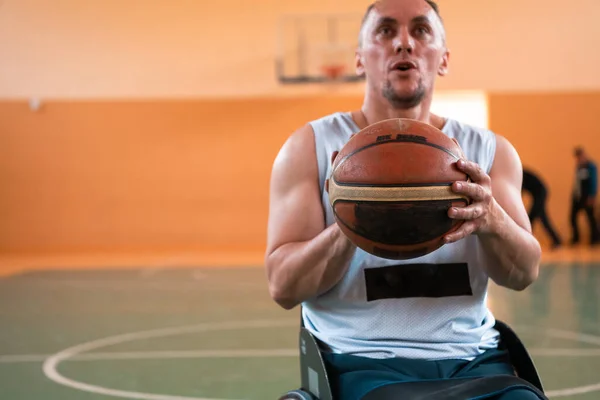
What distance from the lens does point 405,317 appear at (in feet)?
7.96

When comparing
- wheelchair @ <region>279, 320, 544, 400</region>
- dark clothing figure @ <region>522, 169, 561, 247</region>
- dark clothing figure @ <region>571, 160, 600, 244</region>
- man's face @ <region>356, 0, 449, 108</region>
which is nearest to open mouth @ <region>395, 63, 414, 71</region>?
man's face @ <region>356, 0, 449, 108</region>

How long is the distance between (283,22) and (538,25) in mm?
4440

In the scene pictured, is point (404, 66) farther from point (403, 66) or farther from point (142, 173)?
point (142, 173)

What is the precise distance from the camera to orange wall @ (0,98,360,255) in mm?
14930

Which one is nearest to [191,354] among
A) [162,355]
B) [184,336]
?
[162,355]

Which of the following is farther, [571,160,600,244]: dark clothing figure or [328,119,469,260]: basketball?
[571,160,600,244]: dark clothing figure

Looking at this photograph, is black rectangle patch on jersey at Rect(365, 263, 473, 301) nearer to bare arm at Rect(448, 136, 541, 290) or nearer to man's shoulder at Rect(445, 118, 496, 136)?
bare arm at Rect(448, 136, 541, 290)

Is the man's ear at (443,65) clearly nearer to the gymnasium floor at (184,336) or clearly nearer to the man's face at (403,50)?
the man's face at (403,50)

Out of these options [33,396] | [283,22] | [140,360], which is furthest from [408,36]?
[283,22]

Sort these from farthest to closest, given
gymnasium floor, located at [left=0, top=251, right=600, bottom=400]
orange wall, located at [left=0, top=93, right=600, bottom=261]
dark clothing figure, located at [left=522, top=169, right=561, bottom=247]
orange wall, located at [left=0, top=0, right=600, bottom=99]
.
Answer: orange wall, located at [left=0, top=93, right=600, bottom=261]
orange wall, located at [left=0, top=0, right=600, bottom=99]
dark clothing figure, located at [left=522, top=169, right=561, bottom=247]
gymnasium floor, located at [left=0, top=251, right=600, bottom=400]

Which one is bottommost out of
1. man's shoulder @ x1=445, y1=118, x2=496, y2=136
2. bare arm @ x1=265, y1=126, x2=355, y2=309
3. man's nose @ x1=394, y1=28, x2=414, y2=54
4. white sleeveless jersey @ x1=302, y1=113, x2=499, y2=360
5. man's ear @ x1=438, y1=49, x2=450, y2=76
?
white sleeveless jersey @ x1=302, y1=113, x2=499, y2=360

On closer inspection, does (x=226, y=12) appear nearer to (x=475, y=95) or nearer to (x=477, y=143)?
(x=475, y=95)

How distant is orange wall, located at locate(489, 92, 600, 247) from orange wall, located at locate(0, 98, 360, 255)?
3.94m

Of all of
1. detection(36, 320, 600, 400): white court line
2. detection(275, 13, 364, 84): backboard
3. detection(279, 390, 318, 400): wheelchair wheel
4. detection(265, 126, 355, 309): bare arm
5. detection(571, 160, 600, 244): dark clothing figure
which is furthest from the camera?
detection(275, 13, 364, 84): backboard
